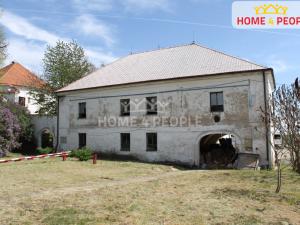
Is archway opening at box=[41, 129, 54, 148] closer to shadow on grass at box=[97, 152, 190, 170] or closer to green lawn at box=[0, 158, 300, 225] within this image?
shadow on grass at box=[97, 152, 190, 170]

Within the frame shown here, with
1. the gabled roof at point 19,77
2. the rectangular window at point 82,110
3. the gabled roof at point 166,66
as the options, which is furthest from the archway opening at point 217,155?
the gabled roof at point 19,77

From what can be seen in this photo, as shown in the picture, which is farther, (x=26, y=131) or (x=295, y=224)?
(x=26, y=131)

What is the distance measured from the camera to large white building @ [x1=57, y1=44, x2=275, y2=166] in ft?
68.0

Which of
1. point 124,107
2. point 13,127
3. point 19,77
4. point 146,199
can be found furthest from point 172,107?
point 19,77

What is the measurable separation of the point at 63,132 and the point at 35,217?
69.9 ft

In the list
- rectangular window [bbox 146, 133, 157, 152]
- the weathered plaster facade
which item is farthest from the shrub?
rectangular window [bbox 146, 133, 157, 152]

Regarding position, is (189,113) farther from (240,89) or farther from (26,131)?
(26,131)

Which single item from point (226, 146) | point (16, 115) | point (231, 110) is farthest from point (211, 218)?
point (16, 115)

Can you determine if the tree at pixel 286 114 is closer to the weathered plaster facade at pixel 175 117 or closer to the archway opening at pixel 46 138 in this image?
the weathered plaster facade at pixel 175 117

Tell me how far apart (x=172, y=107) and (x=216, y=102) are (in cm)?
319

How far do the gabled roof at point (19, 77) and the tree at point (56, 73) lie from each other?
69.2 inches

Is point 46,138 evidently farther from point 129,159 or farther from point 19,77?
point 19,77

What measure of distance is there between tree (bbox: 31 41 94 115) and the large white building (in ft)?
33.4

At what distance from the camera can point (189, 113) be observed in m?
22.7
